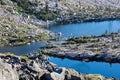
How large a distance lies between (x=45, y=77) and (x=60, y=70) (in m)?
6.60

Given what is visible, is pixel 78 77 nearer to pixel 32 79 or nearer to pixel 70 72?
pixel 70 72

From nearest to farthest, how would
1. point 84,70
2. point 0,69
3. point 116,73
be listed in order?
point 0,69 → point 116,73 → point 84,70

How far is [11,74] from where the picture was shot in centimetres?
6159

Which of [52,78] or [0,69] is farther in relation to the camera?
[52,78]

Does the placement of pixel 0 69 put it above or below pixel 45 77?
above

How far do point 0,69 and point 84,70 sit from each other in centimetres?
14315

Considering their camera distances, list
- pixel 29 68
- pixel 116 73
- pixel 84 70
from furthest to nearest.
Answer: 1. pixel 84 70
2. pixel 116 73
3. pixel 29 68

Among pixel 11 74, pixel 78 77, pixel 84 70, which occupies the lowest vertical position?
pixel 84 70

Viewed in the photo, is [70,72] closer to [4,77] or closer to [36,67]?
[36,67]

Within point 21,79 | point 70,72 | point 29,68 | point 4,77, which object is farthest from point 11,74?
point 70,72

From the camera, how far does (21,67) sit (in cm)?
7694

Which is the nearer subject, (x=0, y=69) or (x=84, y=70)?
(x=0, y=69)

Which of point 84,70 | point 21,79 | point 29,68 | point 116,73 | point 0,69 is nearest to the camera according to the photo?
point 0,69

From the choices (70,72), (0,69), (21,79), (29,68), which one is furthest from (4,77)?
(70,72)
